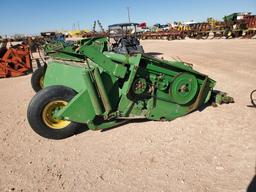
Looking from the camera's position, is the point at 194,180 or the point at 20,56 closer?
the point at 194,180

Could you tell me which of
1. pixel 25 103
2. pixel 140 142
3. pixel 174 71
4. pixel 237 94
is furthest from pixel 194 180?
pixel 25 103

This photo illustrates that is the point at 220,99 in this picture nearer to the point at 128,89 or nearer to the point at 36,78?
the point at 128,89

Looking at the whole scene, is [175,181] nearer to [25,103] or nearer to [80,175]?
[80,175]

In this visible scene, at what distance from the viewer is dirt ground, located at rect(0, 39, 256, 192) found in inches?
119

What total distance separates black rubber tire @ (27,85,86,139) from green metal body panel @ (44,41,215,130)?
1.00 feet

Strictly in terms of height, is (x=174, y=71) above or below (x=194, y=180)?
above

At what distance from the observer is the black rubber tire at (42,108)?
13.0ft

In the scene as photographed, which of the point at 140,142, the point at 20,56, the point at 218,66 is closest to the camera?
the point at 140,142

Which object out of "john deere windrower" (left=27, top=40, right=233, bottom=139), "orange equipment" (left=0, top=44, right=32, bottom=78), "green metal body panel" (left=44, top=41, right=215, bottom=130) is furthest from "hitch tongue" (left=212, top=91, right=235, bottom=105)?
"orange equipment" (left=0, top=44, right=32, bottom=78)

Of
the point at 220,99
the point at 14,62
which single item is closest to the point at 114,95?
the point at 220,99

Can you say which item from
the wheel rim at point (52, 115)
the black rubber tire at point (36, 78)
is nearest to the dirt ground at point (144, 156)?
the wheel rim at point (52, 115)

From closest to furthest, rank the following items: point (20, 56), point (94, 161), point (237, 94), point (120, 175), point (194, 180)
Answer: point (194, 180)
point (120, 175)
point (94, 161)
point (237, 94)
point (20, 56)

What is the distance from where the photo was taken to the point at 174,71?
14.4 ft

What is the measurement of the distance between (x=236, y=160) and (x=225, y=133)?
0.78 m
